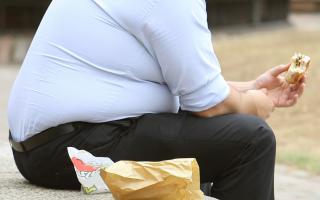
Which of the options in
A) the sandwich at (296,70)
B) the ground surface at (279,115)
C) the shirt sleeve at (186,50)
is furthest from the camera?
the ground surface at (279,115)

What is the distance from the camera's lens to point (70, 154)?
2543 millimetres

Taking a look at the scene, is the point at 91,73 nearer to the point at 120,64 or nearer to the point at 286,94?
the point at 120,64

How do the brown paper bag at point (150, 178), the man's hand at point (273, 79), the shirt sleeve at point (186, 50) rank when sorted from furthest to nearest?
the man's hand at point (273, 79) < the shirt sleeve at point (186, 50) < the brown paper bag at point (150, 178)

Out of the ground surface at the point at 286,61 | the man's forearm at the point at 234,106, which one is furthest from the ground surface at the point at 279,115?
the man's forearm at the point at 234,106

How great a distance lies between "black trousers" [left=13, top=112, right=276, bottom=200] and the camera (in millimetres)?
2559

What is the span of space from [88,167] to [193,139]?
15.0 inches

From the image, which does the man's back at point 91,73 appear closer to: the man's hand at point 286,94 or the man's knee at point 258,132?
the man's knee at point 258,132

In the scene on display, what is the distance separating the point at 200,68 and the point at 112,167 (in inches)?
18.6

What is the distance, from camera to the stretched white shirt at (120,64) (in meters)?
2.52

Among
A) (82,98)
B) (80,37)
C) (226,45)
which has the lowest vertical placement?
(226,45)

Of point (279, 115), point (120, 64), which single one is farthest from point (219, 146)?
point (279, 115)

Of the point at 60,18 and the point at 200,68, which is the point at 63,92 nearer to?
the point at 60,18

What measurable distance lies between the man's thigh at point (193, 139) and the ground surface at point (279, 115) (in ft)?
0.79

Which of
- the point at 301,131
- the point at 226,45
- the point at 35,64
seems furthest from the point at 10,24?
the point at 35,64
